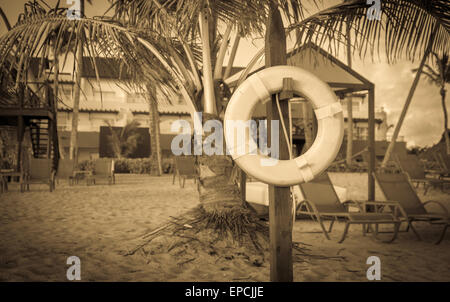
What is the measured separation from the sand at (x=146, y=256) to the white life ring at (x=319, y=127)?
3.45ft

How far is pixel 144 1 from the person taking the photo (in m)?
3.68

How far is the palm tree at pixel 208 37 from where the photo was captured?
309cm

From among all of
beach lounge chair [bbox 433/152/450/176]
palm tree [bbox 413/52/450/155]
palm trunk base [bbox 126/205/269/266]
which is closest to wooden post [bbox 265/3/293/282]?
palm trunk base [bbox 126/205/269/266]

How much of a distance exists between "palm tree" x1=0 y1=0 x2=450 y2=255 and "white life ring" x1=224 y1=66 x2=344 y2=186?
0.95 metres

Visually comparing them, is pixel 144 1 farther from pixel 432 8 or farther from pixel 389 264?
pixel 389 264

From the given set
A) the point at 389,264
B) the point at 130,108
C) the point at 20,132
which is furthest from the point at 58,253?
the point at 130,108

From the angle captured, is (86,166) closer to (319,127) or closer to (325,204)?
(325,204)

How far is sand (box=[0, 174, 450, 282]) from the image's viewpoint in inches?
108

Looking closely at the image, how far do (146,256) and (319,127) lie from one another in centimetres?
205

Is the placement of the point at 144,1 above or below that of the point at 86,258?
above

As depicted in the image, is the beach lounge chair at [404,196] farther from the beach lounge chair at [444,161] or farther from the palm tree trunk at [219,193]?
the beach lounge chair at [444,161]

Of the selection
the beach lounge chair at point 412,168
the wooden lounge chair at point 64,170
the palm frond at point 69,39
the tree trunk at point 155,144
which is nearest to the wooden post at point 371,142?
the beach lounge chair at point 412,168

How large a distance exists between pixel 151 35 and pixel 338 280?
2.80 meters

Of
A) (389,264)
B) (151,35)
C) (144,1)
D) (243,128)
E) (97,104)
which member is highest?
(97,104)
